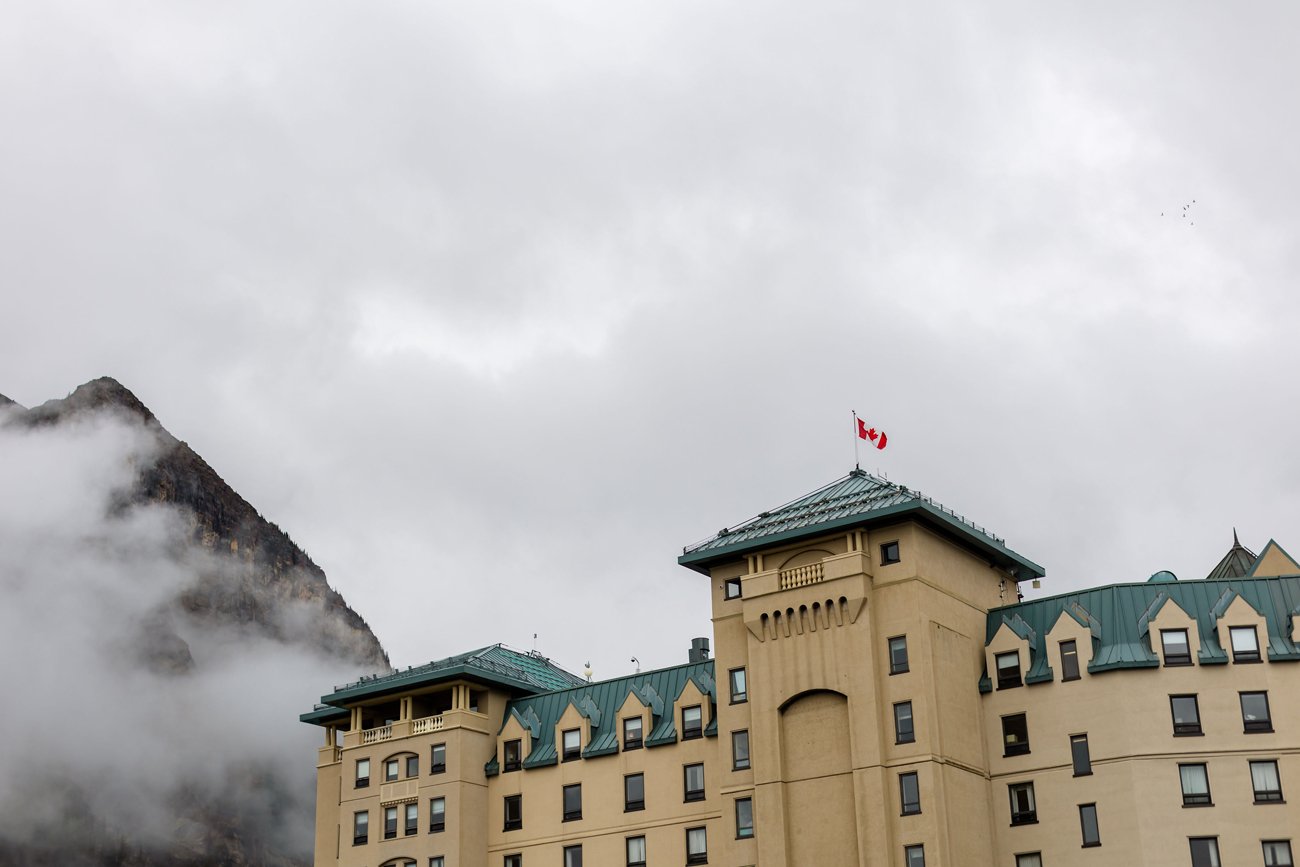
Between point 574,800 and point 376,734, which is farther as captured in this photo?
point 376,734

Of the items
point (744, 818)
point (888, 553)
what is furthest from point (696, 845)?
point (888, 553)

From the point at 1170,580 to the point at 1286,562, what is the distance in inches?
340

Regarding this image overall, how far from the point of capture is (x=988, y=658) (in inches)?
3546

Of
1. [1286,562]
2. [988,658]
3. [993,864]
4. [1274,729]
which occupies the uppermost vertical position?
[1286,562]

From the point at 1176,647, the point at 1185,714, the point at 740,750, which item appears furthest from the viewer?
the point at 740,750

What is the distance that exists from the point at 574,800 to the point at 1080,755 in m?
31.9

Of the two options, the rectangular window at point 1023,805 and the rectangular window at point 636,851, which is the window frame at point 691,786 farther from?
the rectangular window at point 1023,805

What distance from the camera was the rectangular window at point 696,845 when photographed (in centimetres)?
9444

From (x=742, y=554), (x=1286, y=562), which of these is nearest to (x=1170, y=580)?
(x=1286, y=562)

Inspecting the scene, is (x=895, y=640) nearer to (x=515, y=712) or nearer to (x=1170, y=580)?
(x=1170, y=580)

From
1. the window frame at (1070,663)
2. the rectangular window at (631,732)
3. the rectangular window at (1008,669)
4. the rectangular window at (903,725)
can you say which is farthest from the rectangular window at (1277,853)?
the rectangular window at (631,732)

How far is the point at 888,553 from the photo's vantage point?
8988cm

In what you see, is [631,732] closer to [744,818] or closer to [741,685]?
[741,685]

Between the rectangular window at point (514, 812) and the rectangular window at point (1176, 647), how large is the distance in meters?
40.7
